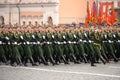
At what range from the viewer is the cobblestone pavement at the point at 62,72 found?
16.4 m

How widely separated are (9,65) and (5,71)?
2.77 metres

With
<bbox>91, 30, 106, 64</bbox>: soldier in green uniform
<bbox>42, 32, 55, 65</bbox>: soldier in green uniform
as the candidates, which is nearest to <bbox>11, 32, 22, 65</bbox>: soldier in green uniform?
<bbox>42, 32, 55, 65</bbox>: soldier in green uniform

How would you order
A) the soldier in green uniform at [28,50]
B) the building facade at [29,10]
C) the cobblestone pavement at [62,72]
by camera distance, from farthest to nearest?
1. the building facade at [29,10]
2. the soldier in green uniform at [28,50]
3. the cobblestone pavement at [62,72]

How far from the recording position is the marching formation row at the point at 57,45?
21.3 meters

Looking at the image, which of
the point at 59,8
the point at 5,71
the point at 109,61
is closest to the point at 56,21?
the point at 59,8

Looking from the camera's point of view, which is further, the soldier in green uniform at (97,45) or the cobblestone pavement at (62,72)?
the soldier in green uniform at (97,45)

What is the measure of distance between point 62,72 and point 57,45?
13.0ft

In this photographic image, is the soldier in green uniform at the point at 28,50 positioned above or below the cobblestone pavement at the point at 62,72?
above

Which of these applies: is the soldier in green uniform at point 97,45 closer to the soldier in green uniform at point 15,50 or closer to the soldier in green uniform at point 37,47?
the soldier in green uniform at point 37,47

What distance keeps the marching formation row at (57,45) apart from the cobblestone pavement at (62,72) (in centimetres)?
54

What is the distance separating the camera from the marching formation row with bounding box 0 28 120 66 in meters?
21.3

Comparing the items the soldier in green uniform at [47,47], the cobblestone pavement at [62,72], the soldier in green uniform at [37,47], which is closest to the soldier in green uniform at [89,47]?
the cobblestone pavement at [62,72]

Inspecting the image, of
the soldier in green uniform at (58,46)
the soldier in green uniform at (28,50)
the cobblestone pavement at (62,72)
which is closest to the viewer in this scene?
the cobblestone pavement at (62,72)

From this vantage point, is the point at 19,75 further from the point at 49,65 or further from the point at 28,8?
the point at 28,8
